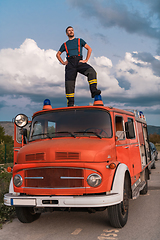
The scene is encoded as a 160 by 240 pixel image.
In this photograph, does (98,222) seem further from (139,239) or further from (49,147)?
(49,147)

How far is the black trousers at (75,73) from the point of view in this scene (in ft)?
24.1

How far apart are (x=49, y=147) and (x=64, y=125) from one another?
0.93m

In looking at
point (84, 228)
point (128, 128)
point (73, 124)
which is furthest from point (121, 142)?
point (84, 228)

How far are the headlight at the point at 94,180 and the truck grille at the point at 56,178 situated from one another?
0.12 m

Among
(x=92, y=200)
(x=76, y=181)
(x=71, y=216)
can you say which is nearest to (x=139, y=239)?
(x=92, y=200)

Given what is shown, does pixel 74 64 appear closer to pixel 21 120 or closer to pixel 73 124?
pixel 21 120

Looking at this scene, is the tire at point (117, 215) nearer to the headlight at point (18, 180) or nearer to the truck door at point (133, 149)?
the truck door at point (133, 149)

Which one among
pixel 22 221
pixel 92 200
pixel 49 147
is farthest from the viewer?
pixel 22 221

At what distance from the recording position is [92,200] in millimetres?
4371

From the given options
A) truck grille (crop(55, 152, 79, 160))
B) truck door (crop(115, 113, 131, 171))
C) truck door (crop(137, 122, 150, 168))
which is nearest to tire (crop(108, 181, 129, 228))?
truck door (crop(115, 113, 131, 171))

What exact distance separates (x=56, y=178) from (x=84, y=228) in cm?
123

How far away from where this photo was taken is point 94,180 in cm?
453

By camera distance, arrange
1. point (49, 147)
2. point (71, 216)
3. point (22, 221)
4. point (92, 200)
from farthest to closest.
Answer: point (71, 216) → point (22, 221) → point (49, 147) → point (92, 200)

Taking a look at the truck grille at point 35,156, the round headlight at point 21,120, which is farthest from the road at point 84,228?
the round headlight at point 21,120
